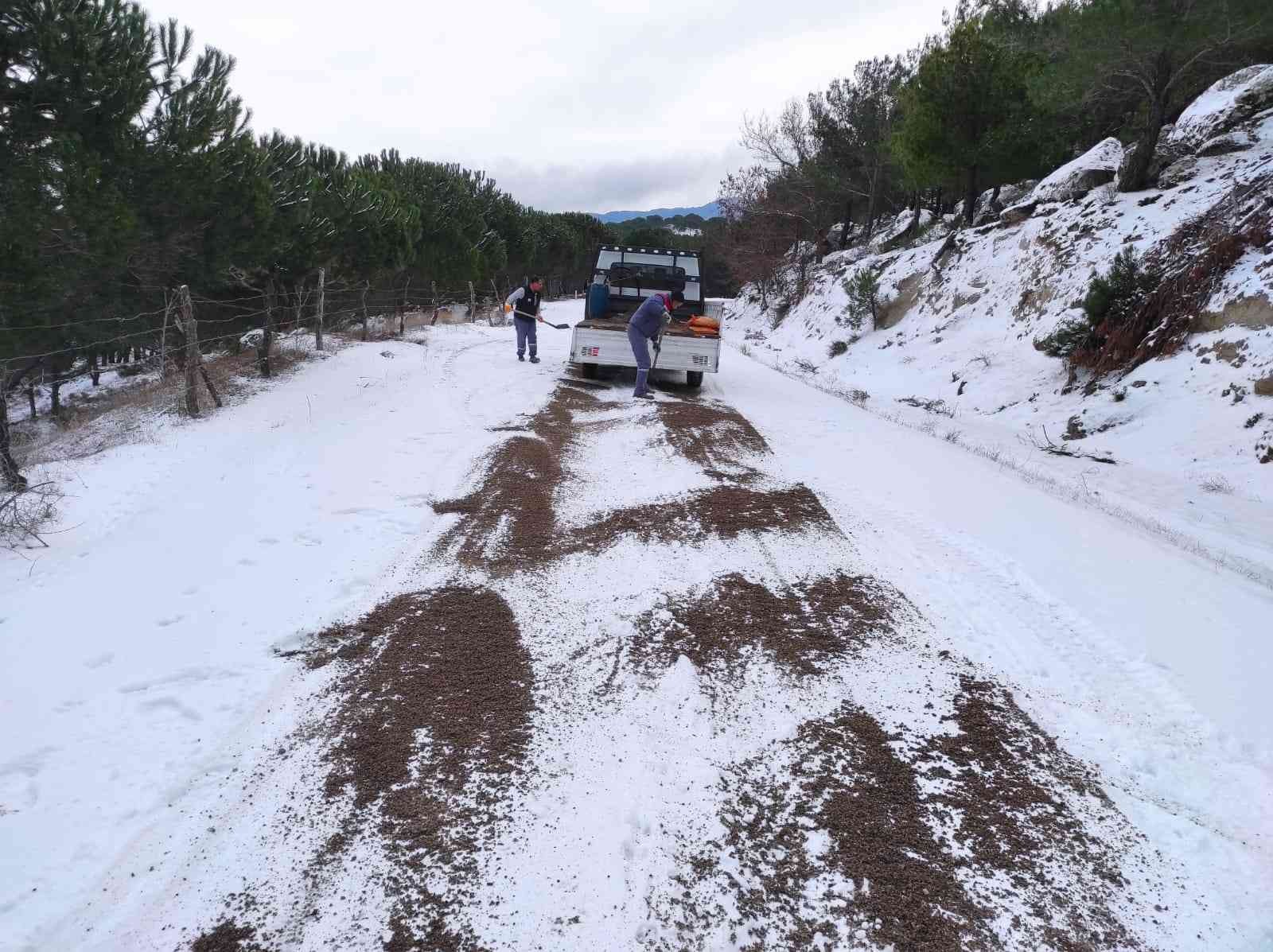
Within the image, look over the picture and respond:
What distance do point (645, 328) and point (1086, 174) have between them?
38.0 feet

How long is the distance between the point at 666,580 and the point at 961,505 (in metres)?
2.99

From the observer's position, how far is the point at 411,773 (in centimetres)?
257

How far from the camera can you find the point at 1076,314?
10.8 meters

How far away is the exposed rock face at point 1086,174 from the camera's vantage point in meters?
13.9

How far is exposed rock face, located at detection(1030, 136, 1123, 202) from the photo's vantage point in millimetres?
13941

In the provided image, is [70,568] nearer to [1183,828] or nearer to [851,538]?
[851,538]

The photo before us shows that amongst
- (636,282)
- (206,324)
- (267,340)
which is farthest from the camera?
(206,324)

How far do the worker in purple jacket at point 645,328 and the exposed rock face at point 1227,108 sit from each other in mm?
10988

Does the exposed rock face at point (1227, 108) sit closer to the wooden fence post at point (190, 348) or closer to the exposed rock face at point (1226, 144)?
the exposed rock face at point (1226, 144)

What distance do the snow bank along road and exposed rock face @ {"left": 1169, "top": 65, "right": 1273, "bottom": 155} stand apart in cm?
1257

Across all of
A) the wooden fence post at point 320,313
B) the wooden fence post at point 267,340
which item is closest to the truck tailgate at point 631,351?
the wooden fence post at point 267,340

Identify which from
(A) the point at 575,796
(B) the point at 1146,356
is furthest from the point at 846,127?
(A) the point at 575,796

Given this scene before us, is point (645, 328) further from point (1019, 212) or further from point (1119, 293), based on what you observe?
point (1019, 212)

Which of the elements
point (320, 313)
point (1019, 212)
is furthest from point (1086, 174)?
point (320, 313)
